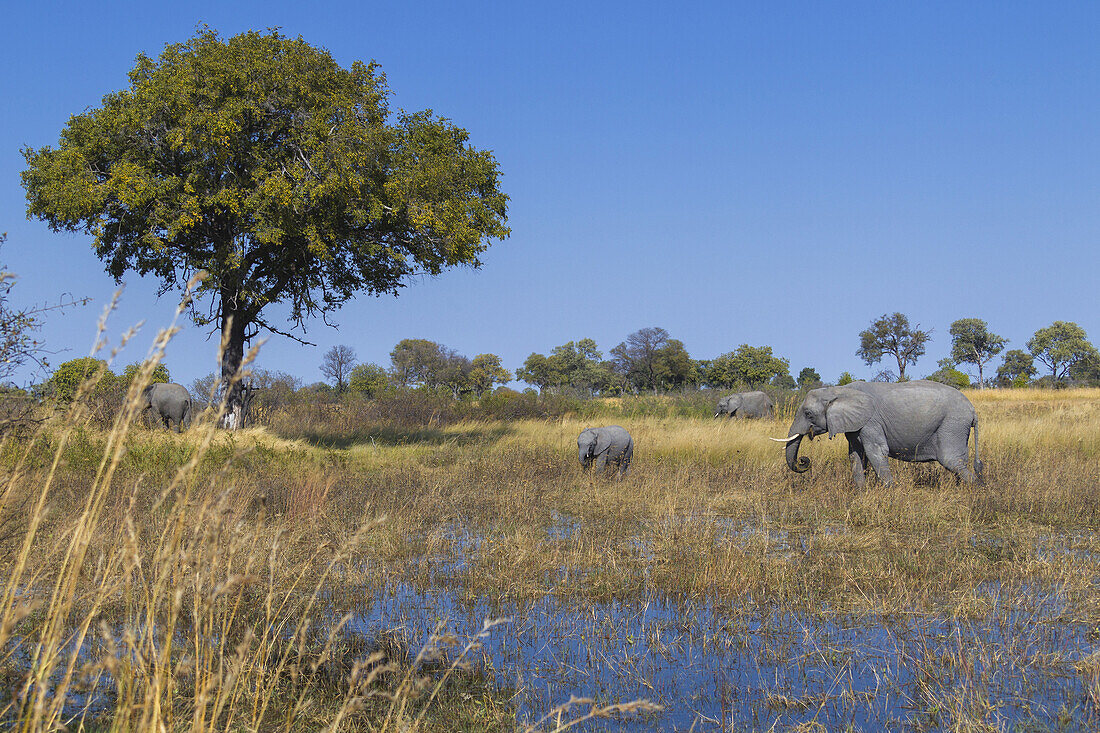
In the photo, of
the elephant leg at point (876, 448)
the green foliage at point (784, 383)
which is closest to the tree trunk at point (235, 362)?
the elephant leg at point (876, 448)

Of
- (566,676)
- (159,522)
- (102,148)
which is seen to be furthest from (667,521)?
(102,148)

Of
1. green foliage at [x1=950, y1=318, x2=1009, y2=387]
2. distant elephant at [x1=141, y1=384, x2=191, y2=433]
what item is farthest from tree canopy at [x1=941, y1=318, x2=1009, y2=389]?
distant elephant at [x1=141, y1=384, x2=191, y2=433]

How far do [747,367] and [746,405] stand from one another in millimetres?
50642

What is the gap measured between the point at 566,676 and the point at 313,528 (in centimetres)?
457

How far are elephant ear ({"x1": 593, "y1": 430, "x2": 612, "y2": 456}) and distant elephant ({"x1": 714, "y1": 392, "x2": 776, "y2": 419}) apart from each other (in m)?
Result: 14.3

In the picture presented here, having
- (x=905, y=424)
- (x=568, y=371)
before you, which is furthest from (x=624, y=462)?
(x=568, y=371)

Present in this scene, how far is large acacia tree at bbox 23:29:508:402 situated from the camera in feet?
56.7

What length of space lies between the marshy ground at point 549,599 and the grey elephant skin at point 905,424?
0.60m

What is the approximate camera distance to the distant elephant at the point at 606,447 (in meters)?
13.5

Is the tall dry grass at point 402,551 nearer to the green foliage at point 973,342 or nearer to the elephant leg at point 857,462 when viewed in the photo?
the elephant leg at point 857,462

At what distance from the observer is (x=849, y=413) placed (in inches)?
476

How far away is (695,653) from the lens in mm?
5129

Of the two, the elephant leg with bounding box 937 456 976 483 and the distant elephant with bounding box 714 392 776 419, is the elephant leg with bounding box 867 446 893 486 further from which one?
the distant elephant with bounding box 714 392 776 419

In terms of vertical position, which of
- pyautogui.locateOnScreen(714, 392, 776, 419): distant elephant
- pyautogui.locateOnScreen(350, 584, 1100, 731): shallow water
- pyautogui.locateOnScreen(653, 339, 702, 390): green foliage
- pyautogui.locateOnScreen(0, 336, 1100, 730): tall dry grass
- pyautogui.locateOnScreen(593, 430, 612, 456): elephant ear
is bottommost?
pyautogui.locateOnScreen(350, 584, 1100, 731): shallow water
